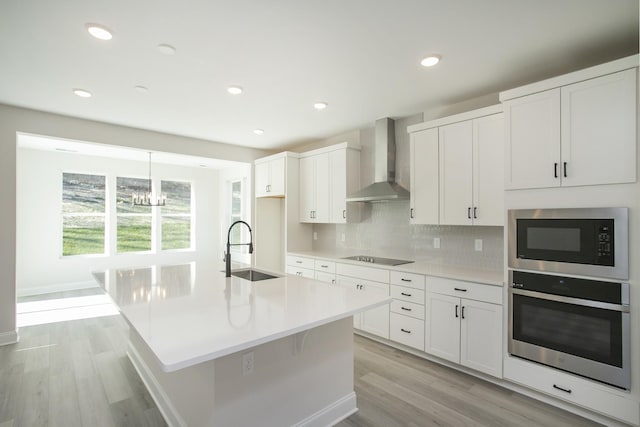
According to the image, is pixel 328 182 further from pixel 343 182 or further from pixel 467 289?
pixel 467 289

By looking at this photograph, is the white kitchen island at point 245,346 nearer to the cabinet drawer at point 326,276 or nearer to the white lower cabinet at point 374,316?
the white lower cabinet at point 374,316

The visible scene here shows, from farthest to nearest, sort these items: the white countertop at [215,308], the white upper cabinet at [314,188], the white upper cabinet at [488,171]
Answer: the white upper cabinet at [314,188]
the white upper cabinet at [488,171]
the white countertop at [215,308]

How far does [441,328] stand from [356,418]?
46.7 inches

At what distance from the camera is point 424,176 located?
3322mm

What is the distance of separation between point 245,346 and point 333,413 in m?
1.24

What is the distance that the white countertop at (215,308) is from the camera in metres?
1.26

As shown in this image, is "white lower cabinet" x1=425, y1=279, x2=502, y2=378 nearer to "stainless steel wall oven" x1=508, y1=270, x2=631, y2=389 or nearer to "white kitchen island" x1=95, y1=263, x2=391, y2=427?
"stainless steel wall oven" x1=508, y1=270, x2=631, y2=389

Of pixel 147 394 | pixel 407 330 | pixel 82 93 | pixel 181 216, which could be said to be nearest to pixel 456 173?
pixel 407 330

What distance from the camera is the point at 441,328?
2.89 m

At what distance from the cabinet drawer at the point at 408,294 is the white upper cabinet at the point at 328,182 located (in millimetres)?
1265

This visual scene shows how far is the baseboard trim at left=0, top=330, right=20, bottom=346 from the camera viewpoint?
3.38 metres

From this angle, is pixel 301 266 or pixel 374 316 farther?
pixel 301 266

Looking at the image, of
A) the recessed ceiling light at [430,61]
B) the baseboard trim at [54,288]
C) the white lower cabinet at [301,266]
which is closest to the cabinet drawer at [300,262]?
the white lower cabinet at [301,266]

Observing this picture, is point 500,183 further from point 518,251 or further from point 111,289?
point 111,289
